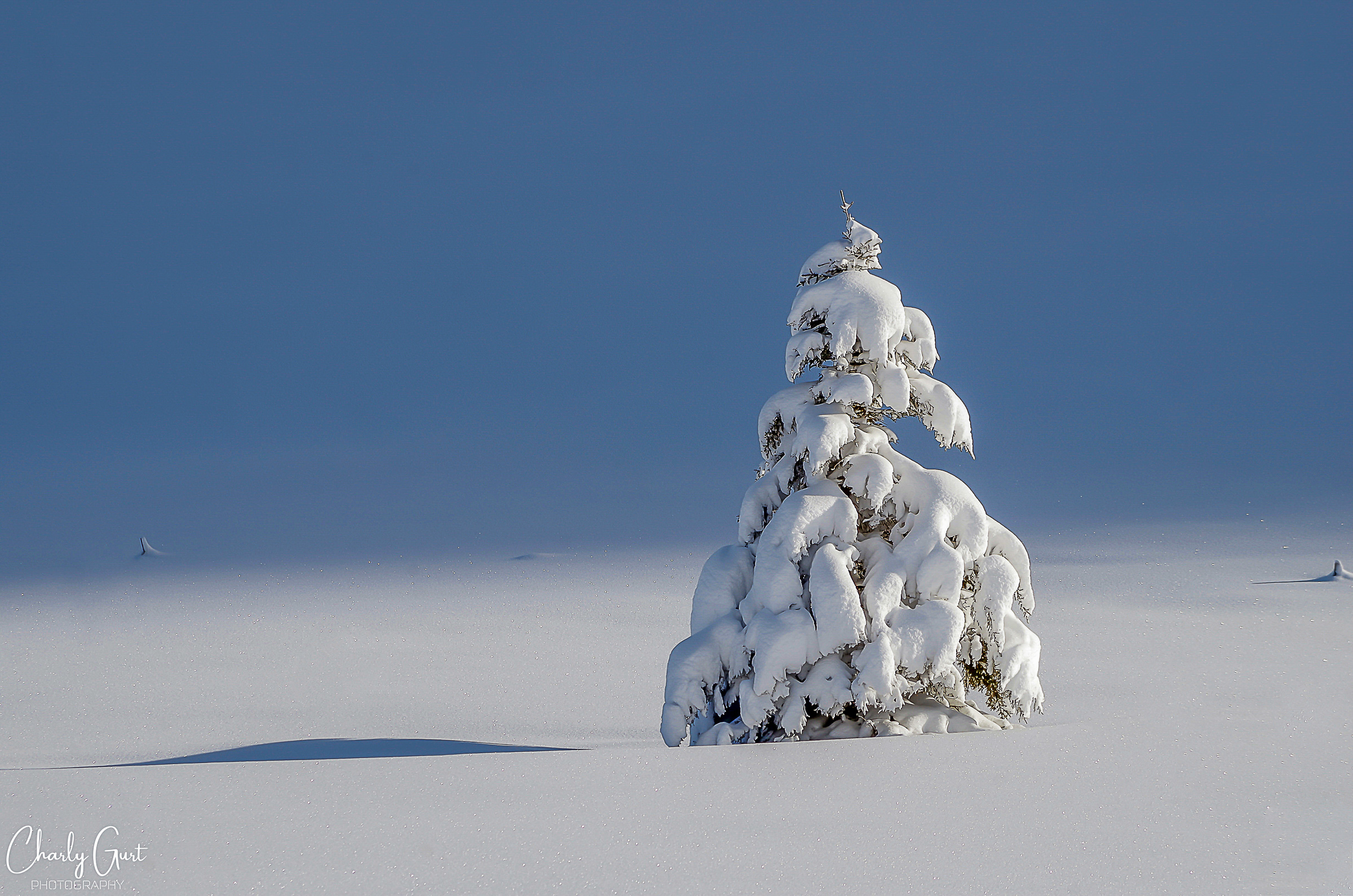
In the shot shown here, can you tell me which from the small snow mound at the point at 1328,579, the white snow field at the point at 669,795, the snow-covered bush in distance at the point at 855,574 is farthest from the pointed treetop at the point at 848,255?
the small snow mound at the point at 1328,579

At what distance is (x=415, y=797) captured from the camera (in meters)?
6.09

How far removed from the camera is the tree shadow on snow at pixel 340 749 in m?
8.99

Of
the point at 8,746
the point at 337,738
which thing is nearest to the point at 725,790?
the point at 337,738

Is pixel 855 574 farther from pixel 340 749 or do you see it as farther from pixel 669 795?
pixel 340 749

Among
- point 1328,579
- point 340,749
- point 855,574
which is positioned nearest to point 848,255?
point 855,574

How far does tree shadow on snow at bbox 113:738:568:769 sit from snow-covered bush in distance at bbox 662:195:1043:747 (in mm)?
2069

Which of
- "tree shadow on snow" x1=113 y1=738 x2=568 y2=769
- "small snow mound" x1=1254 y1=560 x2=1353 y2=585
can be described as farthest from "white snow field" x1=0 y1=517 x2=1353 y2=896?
"small snow mound" x1=1254 y1=560 x2=1353 y2=585

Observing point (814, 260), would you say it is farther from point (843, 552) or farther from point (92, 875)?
point (92, 875)

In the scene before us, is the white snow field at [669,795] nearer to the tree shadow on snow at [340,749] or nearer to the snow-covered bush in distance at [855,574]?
the tree shadow on snow at [340,749]

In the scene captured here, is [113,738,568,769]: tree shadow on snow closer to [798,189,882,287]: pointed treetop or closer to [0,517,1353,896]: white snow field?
[0,517,1353,896]: white snow field

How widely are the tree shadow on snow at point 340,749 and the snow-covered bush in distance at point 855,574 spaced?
2069 mm

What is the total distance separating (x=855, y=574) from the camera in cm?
848

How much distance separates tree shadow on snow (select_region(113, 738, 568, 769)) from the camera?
29.5 feet


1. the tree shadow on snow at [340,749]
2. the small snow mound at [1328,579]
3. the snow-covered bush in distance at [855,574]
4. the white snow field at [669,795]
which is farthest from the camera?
the small snow mound at [1328,579]
